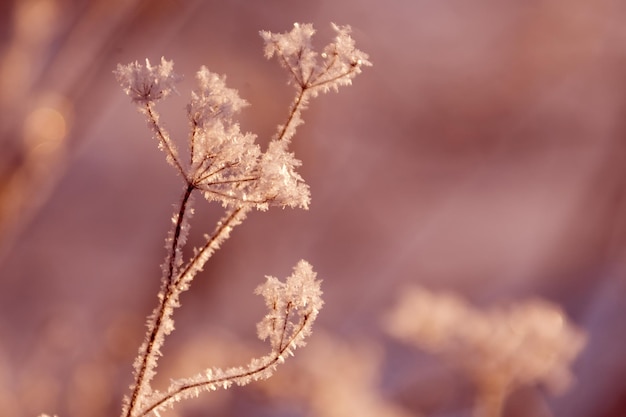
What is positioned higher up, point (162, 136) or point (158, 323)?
point (162, 136)

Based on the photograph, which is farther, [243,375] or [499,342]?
[499,342]

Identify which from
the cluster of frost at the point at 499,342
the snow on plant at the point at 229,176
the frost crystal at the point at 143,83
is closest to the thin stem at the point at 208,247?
the snow on plant at the point at 229,176

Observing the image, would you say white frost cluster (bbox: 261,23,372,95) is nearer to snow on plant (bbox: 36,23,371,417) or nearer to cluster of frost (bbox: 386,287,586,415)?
snow on plant (bbox: 36,23,371,417)

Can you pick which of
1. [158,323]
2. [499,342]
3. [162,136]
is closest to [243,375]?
[158,323]

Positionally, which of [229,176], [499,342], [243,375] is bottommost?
[243,375]

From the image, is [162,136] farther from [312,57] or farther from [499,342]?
[499,342]

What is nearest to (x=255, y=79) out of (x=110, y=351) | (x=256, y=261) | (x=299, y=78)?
(x=256, y=261)

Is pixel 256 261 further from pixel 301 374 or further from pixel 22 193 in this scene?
pixel 22 193

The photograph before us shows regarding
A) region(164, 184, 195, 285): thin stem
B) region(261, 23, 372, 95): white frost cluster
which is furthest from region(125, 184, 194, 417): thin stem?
region(261, 23, 372, 95): white frost cluster
